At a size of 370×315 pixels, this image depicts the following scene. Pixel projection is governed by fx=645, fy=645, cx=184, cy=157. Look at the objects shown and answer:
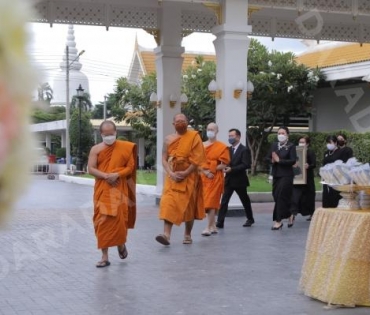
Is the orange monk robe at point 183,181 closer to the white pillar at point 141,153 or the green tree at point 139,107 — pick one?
the green tree at point 139,107

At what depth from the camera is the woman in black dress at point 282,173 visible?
1062 centimetres

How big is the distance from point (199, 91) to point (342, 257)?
2048cm

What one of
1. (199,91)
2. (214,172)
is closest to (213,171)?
(214,172)

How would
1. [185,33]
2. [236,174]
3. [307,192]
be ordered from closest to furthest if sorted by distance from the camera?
[236,174] → [307,192] → [185,33]

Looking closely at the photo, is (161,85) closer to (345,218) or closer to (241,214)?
(241,214)

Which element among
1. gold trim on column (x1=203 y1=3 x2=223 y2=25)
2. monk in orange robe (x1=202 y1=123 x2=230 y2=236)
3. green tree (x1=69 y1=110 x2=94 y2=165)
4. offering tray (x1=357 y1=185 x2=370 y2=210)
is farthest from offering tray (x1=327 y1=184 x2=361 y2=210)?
green tree (x1=69 y1=110 x2=94 y2=165)

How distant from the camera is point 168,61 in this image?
48.8 feet

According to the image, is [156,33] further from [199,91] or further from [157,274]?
[199,91]

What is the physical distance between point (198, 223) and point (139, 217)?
138 centimetres

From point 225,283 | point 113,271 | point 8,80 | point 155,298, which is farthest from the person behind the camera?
point 113,271

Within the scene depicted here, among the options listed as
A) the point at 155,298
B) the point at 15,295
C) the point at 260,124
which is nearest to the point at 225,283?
the point at 155,298

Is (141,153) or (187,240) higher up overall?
(141,153)

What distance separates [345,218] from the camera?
5234mm

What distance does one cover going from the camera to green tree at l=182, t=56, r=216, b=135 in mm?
24859
